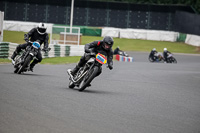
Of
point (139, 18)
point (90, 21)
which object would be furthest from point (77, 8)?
point (139, 18)

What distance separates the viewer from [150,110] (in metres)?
8.49

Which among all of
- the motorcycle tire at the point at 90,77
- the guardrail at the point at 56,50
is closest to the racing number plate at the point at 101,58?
the motorcycle tire at the point at 90,77

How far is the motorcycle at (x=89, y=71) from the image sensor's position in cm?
1027

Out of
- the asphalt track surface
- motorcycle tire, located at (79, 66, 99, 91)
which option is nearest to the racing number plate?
motorcycle tire, located at (79, 66, 99, 91)

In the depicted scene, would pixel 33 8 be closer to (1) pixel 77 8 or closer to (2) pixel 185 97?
(1) pixel 77 8

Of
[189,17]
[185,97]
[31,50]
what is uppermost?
[189,17]

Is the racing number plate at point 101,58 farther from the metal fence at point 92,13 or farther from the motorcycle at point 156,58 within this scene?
the metal fence at point 92,13

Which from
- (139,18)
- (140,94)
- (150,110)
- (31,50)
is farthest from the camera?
(139,18)

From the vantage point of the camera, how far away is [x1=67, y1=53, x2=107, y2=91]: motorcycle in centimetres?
1027

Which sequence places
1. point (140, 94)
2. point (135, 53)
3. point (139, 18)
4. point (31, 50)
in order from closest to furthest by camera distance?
point (140, 94), point (31, 50), point (135, 53), point (139, 18)

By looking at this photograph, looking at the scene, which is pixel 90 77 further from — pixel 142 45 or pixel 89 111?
pixel 142 45

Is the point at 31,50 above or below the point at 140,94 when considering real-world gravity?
above

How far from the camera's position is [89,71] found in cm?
1039

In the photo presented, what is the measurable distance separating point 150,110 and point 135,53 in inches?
1257
